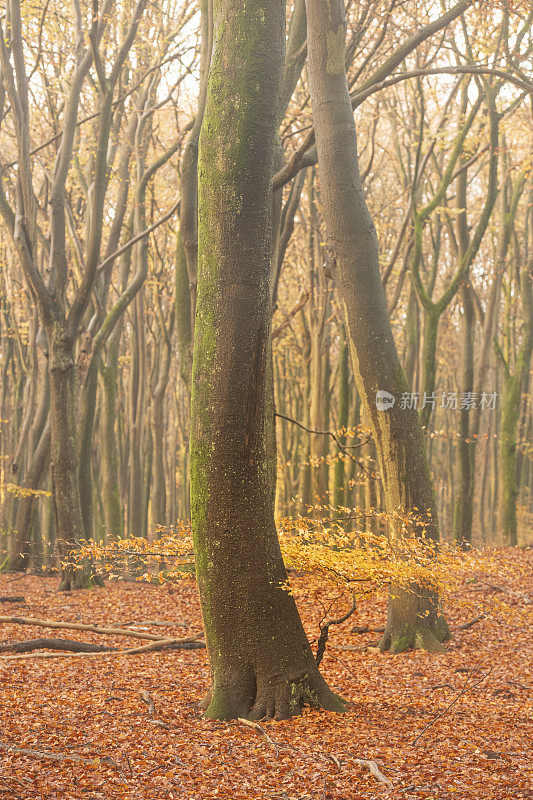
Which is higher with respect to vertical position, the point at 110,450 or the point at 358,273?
the point at 358,273

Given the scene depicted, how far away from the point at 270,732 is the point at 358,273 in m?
4.69

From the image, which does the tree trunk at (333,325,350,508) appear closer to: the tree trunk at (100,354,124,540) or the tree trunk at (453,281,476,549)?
the tree trunk at (453,281,476,549)

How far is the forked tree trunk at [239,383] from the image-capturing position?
5012 mm

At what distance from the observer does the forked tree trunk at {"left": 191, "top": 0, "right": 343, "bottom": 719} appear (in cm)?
501

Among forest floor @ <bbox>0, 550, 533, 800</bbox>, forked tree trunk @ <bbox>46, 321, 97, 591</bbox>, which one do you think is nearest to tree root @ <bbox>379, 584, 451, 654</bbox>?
forest floor @ <bbox>0, 550, 533, 800</bbox>

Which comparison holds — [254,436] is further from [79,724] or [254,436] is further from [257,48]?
[257,48]

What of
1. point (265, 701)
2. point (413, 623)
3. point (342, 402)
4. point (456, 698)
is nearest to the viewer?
point (265, 701)

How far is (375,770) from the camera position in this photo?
4.34 m

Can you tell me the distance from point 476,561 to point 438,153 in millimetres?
12117

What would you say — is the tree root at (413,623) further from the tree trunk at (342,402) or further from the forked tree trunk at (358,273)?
the tree trunk at (342,402)

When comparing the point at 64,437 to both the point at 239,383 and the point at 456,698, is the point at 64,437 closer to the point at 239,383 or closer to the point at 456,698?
the point at 239,383

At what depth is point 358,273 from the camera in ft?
24.9

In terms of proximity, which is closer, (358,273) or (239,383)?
(239,383)

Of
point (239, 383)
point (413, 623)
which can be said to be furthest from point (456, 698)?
point (239, 383)
